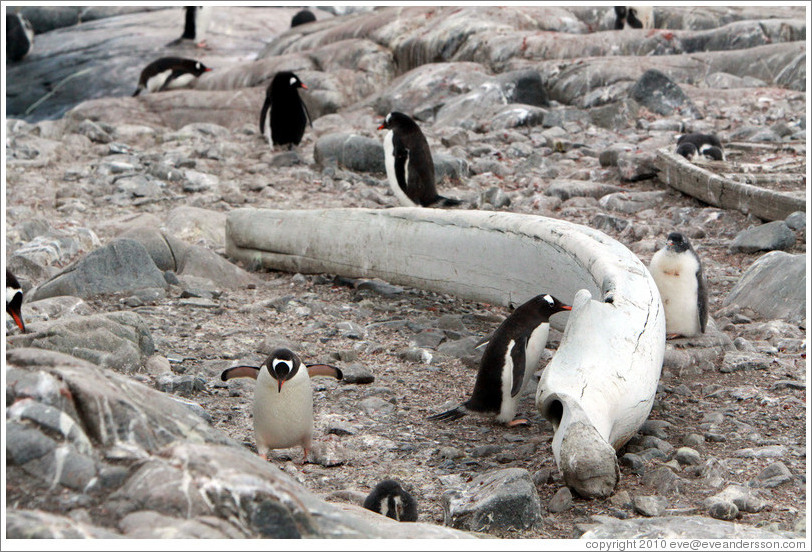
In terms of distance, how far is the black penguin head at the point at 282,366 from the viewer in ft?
12.0

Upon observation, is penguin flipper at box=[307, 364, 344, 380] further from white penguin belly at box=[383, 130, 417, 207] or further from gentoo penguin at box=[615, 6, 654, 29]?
gentoo penguin at box=[615, 6, 654, 29]

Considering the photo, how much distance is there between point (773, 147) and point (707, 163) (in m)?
1.11

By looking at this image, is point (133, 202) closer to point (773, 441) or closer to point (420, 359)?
point (420, 359)

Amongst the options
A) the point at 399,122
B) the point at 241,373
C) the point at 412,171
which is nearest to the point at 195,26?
the point at 399,122

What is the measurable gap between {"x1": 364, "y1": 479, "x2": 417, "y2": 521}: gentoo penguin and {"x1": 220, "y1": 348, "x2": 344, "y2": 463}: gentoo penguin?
2.25 ft

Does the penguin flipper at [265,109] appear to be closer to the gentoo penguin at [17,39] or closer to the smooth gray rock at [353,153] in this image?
the smooth gray rock at [353,153]

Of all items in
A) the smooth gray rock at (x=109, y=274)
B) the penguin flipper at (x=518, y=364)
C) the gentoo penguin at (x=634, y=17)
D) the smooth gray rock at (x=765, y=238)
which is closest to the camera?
the penguin flipper at (x=518, y=364)

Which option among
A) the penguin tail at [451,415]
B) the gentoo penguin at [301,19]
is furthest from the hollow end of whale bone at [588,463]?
the gentoo penguin at [301,19]

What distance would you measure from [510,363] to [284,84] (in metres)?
6.98

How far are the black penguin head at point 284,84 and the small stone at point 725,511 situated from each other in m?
8.00

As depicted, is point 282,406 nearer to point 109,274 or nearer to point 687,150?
point 109,274

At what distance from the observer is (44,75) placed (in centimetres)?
1619

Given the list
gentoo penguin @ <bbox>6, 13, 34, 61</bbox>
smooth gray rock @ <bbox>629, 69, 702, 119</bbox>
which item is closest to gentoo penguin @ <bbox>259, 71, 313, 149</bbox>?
smooth gray rock @ <bbox>629, 69, 702, 119</bbox>

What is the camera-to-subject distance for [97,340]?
432 centimetres
